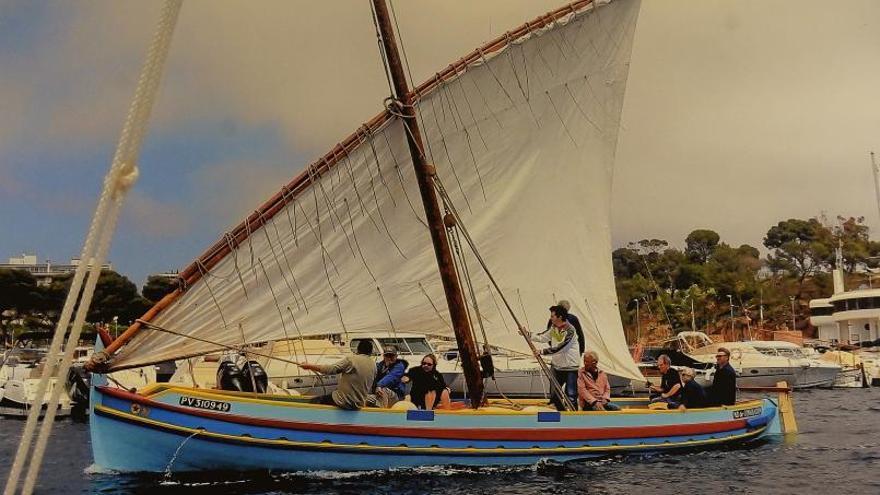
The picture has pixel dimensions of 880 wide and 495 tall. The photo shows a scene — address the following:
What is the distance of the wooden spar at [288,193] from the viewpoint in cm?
1688

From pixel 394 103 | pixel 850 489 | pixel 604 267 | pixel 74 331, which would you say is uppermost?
pixel 394 103

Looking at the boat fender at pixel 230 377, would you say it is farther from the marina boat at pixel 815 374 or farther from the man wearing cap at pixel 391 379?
the marina boat at pixel 815 374

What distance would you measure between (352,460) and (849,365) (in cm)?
5179

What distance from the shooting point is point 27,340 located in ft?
255

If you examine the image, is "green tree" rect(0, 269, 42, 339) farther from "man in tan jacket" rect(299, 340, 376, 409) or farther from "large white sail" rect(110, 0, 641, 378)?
"man in tan jacket" rect(299, 340, 376, 409)

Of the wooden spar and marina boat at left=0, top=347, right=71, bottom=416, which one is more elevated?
the wooden spar

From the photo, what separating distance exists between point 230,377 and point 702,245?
114213mm

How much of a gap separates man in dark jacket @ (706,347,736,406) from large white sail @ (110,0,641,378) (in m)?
2.11

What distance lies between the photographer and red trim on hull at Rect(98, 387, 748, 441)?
15.8 metres

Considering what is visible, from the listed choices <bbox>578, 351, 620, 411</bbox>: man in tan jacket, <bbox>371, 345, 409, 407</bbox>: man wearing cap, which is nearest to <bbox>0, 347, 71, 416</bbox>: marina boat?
<bbox>371, 345, 409, 407</bbox>: man wearing cap

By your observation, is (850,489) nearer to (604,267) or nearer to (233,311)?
(604,267)

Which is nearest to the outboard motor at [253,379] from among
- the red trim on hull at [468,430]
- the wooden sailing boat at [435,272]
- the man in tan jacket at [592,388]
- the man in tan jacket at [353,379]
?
the wooden sailing boat at [435,272]

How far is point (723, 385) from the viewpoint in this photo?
71.5 feet

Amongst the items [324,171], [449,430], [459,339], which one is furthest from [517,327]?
[324,171]
